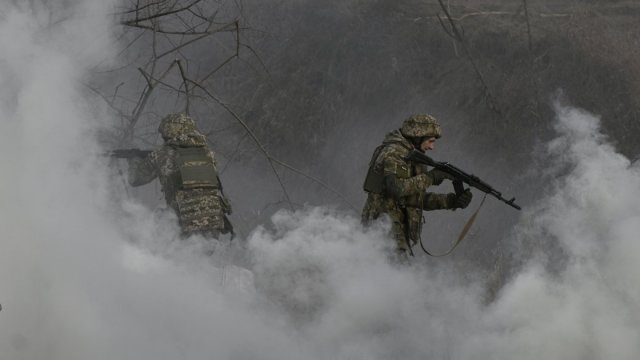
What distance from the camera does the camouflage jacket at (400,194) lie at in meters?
7.55

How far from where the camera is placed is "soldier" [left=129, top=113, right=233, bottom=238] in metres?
8.62

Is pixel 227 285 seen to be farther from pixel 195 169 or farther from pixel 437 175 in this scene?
pixel 195 169

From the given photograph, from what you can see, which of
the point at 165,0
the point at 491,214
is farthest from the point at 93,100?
the point at 491,214

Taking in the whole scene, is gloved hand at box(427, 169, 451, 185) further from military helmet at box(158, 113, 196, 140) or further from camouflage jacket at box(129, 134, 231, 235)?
military helmet at box(158, 113, 196, 140)

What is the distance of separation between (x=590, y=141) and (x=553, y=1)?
4875mm

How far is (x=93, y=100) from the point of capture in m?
10.8

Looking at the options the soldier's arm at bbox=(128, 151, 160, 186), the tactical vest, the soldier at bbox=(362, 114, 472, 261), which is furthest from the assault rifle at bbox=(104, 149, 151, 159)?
the soldier at bbox=(362, 114, 472, 261)

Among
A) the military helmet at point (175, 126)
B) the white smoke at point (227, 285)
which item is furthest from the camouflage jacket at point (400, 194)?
the military helmet at point (175, 126)

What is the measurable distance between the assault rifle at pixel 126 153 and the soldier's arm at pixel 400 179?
2.33m

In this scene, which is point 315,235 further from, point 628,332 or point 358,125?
point 358,125

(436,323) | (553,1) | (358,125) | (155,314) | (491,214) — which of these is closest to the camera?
(155,314)

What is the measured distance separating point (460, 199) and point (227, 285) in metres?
1.85

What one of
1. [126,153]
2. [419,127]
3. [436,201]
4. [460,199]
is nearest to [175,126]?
[126,153]

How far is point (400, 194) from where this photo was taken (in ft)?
24.7
